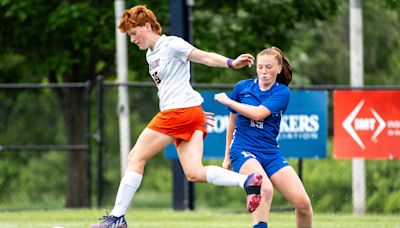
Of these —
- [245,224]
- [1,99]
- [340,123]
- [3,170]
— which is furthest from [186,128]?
[3,170]

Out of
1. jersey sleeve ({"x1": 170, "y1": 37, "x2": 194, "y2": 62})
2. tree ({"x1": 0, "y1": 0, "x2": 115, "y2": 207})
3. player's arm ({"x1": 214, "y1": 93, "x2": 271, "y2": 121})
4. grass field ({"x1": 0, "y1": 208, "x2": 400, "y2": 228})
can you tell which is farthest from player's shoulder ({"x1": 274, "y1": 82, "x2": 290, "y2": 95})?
tree ({"x1": 0, "y1": 0, "x2": 115, "y2": 207})

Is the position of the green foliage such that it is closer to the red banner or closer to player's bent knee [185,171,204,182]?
the red banner

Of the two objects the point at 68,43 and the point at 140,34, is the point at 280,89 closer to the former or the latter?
the point at 140,34

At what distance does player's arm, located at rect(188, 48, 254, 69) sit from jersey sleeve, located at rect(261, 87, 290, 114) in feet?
1.15

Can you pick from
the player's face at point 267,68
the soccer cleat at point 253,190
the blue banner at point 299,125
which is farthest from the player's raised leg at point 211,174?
the blue banner at point 299,125

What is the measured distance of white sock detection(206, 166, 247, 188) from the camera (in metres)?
9.20

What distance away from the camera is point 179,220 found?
1463cm

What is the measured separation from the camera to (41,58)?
22.5 metres

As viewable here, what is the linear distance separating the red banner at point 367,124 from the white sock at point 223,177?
664 centimetres

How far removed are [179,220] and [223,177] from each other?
5.28 m

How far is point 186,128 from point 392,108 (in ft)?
22.3

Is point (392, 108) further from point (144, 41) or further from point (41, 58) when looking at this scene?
point (41, 58)

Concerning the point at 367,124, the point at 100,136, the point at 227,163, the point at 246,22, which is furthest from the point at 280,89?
the point at 246,22

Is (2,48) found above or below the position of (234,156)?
above
